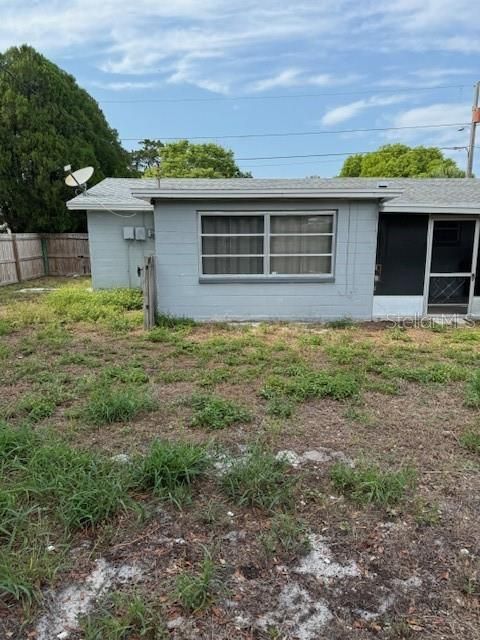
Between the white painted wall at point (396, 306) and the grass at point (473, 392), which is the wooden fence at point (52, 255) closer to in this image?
the white painted wall at point (396, 306)

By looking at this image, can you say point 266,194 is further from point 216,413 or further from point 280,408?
point 216,413

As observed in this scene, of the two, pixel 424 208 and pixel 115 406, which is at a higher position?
pixel 424 208

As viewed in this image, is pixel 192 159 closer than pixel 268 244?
No

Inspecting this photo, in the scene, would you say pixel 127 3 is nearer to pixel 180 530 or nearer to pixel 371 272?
pixel 371 272

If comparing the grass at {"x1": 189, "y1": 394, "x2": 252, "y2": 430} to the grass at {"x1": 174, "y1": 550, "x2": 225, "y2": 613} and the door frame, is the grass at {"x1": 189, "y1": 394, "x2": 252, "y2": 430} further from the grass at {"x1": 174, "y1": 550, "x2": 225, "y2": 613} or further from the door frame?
the door frame

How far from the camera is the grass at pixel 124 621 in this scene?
177cm

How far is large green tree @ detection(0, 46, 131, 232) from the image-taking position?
16.0m

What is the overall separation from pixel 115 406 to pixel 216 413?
0.92 metres

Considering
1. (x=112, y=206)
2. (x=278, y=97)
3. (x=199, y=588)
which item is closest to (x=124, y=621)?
(x=199, y=588)

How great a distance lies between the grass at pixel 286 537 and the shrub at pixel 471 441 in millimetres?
1695

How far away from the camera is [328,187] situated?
766 cm

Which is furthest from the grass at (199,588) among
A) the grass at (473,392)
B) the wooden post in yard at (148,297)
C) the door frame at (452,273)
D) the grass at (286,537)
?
Result: the door frame at (452,273)

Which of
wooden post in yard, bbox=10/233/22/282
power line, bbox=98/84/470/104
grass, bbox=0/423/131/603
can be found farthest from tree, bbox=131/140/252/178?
grass, bbox=0/423/131/603

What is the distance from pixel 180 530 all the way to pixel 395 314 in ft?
23.1
